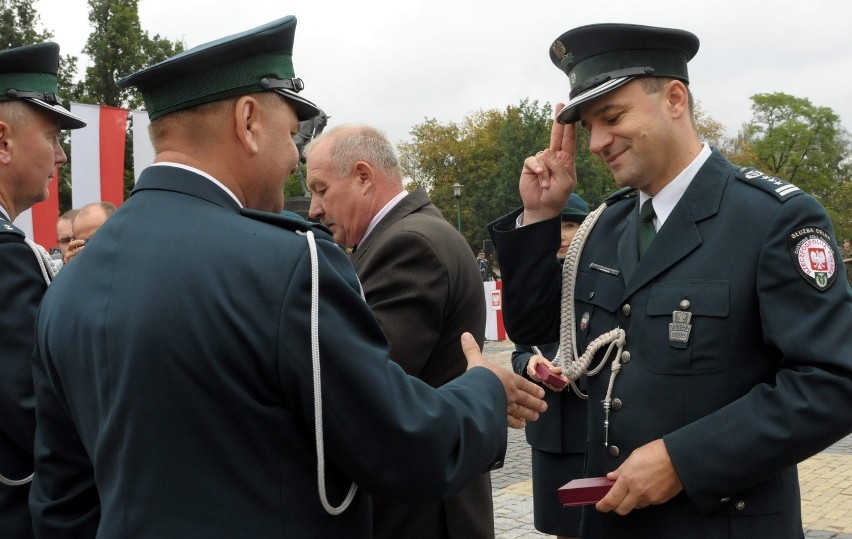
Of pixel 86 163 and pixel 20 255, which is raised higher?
pixel 86 163

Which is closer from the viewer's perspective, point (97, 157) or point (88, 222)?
point (88, 222)

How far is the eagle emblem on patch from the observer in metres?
2.24

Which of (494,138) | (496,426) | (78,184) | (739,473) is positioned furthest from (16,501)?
(494,138)

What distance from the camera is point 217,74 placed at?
Result: 1.94 metres

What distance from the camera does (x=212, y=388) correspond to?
1729mm

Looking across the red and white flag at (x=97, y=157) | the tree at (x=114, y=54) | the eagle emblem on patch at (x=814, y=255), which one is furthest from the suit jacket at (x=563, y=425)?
the tree at (x=114, y=54)

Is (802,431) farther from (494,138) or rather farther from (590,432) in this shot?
(494,138)

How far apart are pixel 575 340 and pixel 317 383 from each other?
4.37 ft

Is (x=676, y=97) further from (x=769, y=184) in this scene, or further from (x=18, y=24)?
(x=18, y=24)

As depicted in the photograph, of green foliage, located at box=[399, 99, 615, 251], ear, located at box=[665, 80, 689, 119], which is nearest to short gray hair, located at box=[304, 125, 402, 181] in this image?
ear, located at box=[665, 80, 689, 119]

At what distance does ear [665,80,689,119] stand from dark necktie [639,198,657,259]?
0.96ft

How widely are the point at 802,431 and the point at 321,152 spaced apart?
2.30 meters

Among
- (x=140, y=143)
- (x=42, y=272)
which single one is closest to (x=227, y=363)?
(x=42, y=272)

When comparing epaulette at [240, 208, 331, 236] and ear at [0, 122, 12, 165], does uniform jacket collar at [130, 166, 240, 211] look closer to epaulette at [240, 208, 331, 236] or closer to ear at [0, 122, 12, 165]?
epaulette at [240, 208, 331, 236]
